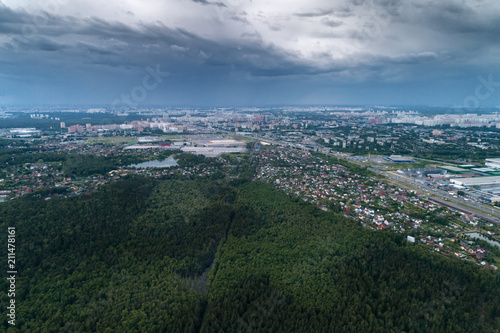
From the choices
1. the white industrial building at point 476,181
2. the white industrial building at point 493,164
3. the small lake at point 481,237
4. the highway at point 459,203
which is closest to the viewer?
the small lake at point 481,237

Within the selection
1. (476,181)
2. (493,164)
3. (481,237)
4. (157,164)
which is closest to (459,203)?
(481,237)

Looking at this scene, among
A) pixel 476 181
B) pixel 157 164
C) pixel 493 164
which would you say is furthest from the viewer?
pixel 157 164

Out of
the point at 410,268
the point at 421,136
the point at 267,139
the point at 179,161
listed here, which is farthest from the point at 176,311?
the point at 421,136

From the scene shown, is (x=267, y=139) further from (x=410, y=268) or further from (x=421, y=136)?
(x=410, y=268)

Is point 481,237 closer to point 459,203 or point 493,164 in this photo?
point 459,203

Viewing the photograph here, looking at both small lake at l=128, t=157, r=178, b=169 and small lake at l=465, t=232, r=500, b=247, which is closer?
small lake at l=465, t=232, r=500, b=247

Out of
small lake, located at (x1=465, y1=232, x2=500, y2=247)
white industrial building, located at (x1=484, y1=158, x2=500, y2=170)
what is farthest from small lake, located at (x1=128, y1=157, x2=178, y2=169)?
white industrial building, located at (x1=484, y1=158, x2=500, y2=170)

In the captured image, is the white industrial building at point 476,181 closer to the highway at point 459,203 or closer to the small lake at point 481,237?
the highway at point 459,203

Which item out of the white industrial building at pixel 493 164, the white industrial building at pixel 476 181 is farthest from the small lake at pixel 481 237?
the white industrial building at pixel 493 164

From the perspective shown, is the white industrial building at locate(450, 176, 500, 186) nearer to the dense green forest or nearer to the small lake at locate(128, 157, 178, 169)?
the dense green forest
